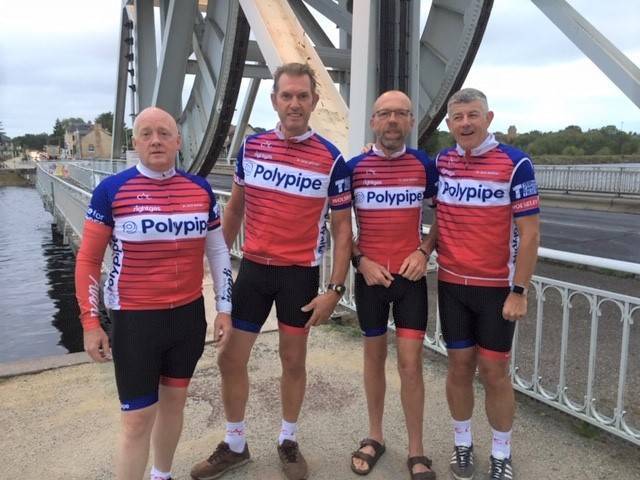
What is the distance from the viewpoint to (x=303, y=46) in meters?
8.19

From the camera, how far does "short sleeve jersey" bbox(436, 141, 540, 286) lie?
2.49 meters

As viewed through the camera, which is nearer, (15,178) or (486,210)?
(486,210)

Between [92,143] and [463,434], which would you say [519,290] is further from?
[92,143]

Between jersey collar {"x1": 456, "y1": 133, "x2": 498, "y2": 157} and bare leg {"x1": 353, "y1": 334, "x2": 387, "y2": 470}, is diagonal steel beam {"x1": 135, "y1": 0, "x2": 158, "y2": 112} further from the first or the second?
jersey collar {"x1": 456, "y1": 133, "x2": 498, "y2": 157}

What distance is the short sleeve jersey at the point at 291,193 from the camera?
268 cm

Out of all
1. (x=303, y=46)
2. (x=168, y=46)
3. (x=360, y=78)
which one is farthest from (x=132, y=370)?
(x=168, y=46)

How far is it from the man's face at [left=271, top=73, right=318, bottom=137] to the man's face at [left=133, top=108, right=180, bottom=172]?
0.59 metres

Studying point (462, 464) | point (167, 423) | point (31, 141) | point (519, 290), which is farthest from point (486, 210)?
point (31, 141)

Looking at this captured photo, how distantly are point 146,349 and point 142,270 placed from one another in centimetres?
33

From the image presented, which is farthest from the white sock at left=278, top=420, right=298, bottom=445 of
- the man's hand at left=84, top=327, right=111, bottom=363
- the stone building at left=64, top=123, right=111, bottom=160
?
the stone building at left=64, top=123, right=111, bottom=160

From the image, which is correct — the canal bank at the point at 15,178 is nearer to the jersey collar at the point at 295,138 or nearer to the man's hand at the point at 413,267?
the jersey collar at the point at 295,138

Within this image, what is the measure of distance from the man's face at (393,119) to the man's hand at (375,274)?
23.5 inches

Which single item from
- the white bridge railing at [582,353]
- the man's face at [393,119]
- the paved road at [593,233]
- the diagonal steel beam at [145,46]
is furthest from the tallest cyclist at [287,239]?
the diagonal steel beam at [145,46]

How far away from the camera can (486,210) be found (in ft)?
8.36
